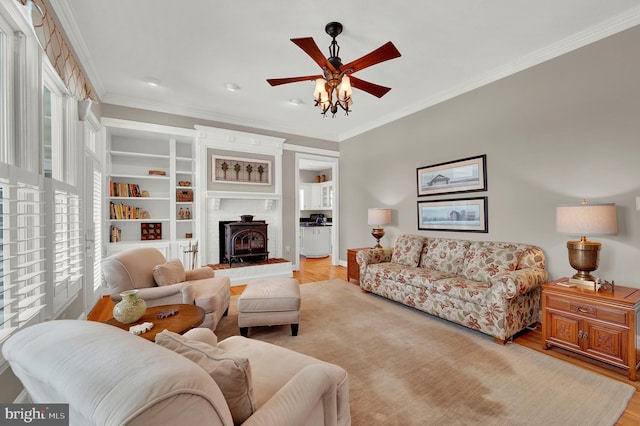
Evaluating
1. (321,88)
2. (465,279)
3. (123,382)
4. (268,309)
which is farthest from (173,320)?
(465,279)

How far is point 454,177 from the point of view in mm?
4020

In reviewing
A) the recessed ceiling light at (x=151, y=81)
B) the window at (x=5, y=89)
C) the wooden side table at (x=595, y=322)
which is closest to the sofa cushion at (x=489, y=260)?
the wooden side table at (x=595, y=322)

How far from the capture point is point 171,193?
16.2 ft

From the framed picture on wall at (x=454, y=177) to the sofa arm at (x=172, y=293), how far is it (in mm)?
3545

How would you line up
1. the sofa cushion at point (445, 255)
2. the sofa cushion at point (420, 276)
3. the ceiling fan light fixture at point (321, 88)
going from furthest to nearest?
the sofa cushion at point (445, 255) → the sofa cushion at point (420, 276) → the ceiling fan light fixture at point (321, 88)

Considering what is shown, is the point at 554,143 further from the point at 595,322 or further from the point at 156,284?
the point at 156,284

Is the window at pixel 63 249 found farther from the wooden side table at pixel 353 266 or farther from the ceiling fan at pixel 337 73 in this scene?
the wooden side table at pixel 353 266

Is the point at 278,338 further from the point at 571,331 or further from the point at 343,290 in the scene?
the point at 571,331

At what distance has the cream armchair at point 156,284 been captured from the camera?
264 cm

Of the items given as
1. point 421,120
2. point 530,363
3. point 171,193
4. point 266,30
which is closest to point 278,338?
point 530,363

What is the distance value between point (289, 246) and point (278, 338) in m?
3.10

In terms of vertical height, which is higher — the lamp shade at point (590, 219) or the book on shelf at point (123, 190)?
the book on shelf at point (123, 190)

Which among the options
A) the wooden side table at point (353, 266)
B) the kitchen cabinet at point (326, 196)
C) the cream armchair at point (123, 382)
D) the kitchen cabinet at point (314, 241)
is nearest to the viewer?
the cream armchair at point (123, 382)

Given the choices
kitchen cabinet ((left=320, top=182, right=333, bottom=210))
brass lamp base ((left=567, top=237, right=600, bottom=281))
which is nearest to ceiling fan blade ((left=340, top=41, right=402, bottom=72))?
Result: brass lamp base ((left=567, top=237, right=600, bottom=281))
